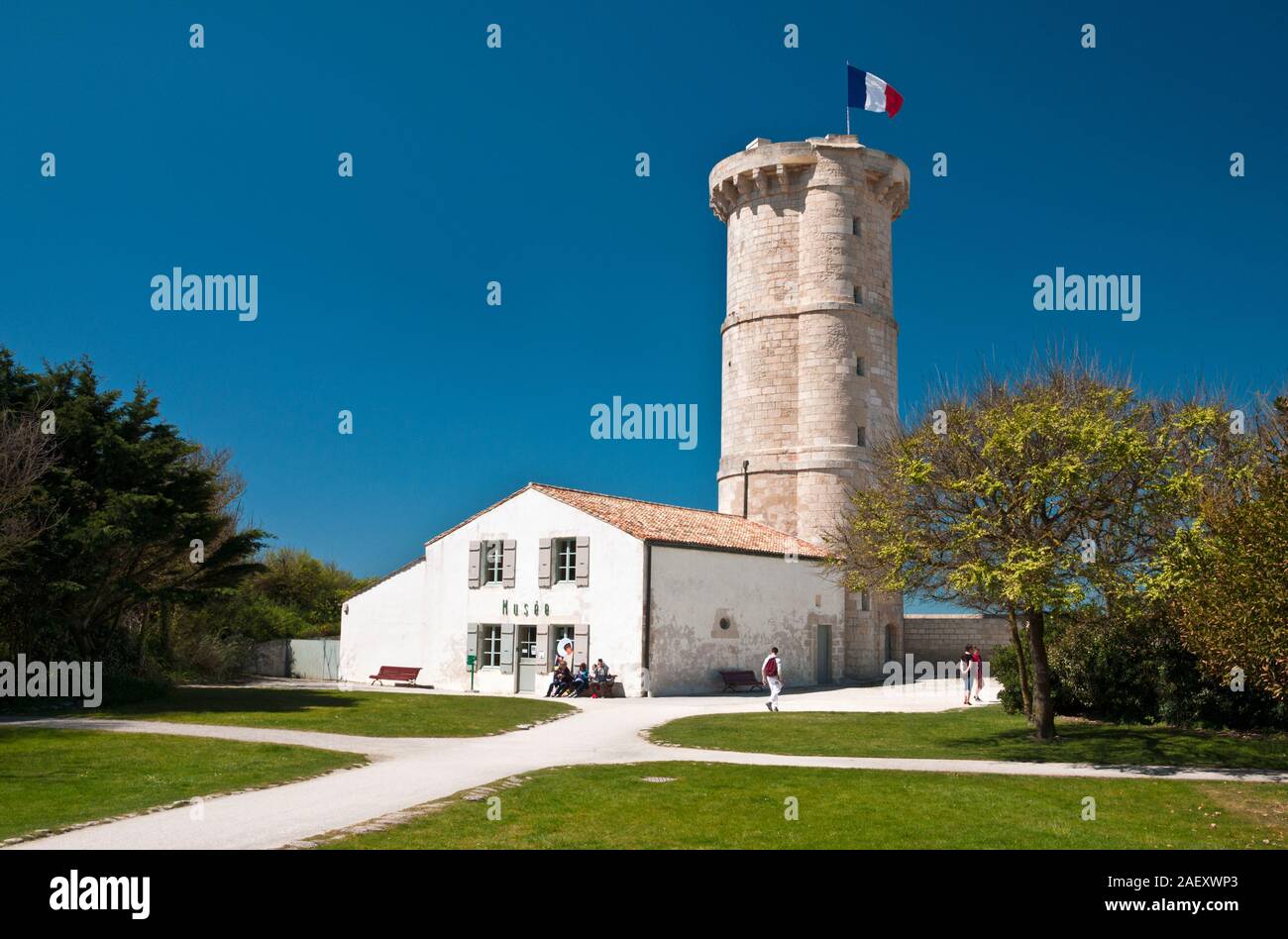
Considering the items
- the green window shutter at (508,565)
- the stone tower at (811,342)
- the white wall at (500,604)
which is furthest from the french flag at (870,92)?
the green window shutter at (508,565)

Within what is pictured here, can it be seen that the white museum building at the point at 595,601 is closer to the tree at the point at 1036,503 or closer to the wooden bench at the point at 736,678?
the wooden bench at the point at 736,678

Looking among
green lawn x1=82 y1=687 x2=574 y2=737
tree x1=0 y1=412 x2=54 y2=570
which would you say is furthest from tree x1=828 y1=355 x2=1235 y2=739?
tree x1=0 y1=412 x2=54 y2=570

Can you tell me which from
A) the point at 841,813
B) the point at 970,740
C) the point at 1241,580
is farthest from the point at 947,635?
the point at 841,813

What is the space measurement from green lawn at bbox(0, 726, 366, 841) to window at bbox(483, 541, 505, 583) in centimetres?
1606

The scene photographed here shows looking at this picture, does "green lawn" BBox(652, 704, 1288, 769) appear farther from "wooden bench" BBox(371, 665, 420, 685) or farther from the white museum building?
"wooden bench" BBox(371, 665, 420, 685)

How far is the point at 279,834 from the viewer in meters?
9.30

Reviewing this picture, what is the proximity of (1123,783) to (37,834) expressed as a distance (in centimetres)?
1224

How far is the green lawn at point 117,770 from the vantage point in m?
10.5

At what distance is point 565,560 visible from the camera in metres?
31.5

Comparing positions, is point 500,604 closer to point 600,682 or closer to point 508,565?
point 508,565
